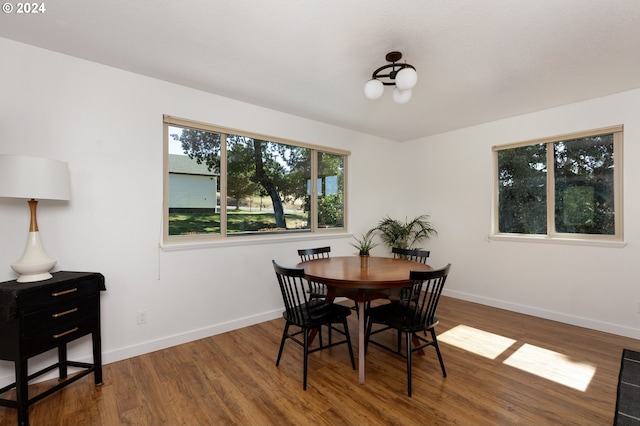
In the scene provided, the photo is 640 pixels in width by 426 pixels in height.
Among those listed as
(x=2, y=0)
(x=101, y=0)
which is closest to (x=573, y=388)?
(x=101, y=0)

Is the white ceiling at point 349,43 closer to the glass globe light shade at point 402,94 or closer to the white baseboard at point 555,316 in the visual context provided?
the glass globe light shade at point 402,94

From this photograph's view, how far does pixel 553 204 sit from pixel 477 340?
2116 mm

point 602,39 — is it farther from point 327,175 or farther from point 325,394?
point 325,394

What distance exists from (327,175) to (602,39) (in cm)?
307

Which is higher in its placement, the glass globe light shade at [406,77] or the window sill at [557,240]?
the glass globe light shade at [406,77]

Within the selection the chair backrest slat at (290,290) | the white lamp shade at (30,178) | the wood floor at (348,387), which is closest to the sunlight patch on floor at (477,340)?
the wood floor at (348,387)

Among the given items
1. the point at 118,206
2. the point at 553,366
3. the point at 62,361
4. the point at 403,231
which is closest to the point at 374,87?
the point at 118,206

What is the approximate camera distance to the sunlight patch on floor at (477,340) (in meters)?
2.80

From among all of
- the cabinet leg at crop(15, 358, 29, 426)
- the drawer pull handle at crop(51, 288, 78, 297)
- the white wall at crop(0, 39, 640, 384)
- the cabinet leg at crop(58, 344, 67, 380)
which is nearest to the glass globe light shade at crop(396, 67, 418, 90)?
the white wall at crop(0, 39, 640, 384)

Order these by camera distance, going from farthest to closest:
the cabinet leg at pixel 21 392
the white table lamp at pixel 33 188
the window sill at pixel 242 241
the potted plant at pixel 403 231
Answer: the potted plant at pixel 403 231 < the window sill at pixel 242 241 < the white table lamp at pixel 33 188 < the cabinet leg at pixel 21 392

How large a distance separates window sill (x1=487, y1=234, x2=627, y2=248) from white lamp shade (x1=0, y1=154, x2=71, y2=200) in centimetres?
486

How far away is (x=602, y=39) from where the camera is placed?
2.19 metres

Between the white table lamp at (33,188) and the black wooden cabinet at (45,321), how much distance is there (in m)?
0.11

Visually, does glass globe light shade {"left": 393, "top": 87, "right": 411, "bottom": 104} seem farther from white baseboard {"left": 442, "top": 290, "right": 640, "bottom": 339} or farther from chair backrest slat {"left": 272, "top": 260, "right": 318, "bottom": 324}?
white baseboard {"left": 442, "top": 290, "right": 640, "bottom": 339}
